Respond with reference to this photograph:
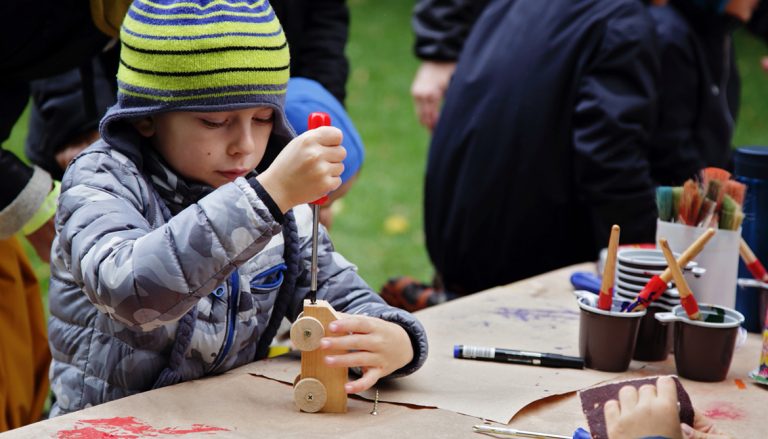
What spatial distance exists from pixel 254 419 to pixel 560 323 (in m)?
0.81

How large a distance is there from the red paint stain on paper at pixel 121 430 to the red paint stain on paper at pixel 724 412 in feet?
2.53

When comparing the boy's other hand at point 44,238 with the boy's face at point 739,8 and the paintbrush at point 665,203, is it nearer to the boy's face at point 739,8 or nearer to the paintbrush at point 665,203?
the paintbrush at point 665,203

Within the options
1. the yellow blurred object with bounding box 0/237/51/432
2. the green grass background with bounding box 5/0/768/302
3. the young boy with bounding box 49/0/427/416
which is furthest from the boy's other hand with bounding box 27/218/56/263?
the green grass background with bounding box 5/0/768/302

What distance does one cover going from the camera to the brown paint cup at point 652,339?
1.88 meters

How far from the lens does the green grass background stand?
513 cm

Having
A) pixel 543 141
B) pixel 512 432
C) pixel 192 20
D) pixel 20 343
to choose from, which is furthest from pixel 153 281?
A: pixel 543 141

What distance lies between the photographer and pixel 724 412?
5.35ft

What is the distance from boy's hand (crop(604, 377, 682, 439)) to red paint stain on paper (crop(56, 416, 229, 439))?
55cm

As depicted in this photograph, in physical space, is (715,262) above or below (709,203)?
below

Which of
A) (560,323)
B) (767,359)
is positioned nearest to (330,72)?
(560,323)

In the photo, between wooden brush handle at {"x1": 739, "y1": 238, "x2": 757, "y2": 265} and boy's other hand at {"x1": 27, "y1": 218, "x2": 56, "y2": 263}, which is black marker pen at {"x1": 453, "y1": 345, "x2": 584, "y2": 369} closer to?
wooden brush handle at {"x1": 739, "y1": 238, "x2": 757, "y2": 265}

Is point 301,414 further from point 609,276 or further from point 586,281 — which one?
point 586,281

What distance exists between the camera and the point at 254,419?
1506 millimetres

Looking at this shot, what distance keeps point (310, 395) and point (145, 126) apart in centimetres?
52
